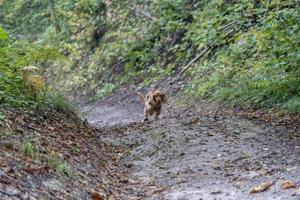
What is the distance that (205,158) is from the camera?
26.1ft

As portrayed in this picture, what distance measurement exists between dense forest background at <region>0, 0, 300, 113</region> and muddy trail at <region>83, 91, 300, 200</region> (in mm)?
1713

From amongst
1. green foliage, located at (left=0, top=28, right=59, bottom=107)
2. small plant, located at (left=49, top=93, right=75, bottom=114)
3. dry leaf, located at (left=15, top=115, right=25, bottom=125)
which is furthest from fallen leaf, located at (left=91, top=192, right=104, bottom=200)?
small plant, located at (left=49, top=93, right=75, bottom=114)

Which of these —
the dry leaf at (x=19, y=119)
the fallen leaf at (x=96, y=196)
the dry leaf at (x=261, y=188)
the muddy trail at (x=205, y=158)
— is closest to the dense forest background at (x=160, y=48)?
the dry leaf at (x=19, y=119)

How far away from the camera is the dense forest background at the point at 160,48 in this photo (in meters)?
11.5

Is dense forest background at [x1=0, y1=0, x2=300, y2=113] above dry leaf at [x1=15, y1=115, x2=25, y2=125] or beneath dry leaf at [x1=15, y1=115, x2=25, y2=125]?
above

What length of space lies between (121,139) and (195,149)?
7.21ft

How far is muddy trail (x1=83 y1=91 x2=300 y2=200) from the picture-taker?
6.30 metres

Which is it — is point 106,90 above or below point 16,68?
above

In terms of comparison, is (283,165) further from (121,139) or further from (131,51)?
(131,51)

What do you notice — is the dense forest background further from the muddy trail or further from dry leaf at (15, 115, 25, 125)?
the muddy trail

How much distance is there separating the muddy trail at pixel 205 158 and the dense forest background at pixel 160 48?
1.71 m

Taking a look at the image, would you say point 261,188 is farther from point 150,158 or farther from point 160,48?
point 160,48

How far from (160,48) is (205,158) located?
13405 mm

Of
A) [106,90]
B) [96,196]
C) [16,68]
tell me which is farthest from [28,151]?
[106,90]
